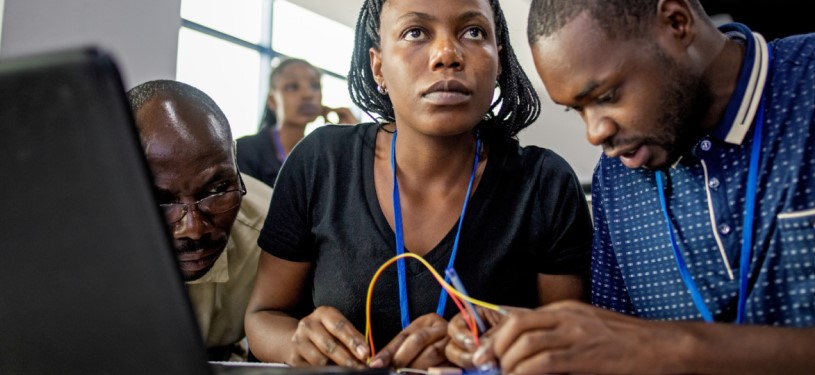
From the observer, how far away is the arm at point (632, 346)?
2.48 ft

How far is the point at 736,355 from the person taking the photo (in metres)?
0.83

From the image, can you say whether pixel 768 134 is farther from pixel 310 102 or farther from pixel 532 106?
pixel 310 102

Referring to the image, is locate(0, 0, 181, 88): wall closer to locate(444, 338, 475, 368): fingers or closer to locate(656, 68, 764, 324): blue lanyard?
locate(444, 338, 475, 368): fingers

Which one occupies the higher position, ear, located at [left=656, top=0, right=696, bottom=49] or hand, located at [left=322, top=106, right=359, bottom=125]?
ear, located at [left=656, top=0, right=696, bottom=49]

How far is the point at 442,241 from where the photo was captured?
1.28 metres

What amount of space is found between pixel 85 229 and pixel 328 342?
618 mm

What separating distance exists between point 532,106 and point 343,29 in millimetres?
4486

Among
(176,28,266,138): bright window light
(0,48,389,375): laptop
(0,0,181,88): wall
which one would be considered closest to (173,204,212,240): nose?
(0,48,389,375): laptop

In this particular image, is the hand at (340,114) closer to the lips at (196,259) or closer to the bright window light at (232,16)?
the bright window light at (232,16)

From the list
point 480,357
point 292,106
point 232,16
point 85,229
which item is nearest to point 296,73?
point 292,106

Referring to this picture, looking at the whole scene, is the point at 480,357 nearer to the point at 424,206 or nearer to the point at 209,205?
the point at 424,206

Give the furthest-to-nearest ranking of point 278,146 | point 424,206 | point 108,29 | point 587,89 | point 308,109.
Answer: point 308,109
point 108,29
point 278,146
point 424,206
point 587,89

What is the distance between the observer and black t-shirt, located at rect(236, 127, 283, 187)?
8.73ft

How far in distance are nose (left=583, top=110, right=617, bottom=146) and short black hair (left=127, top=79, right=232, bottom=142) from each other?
31.9 inches
